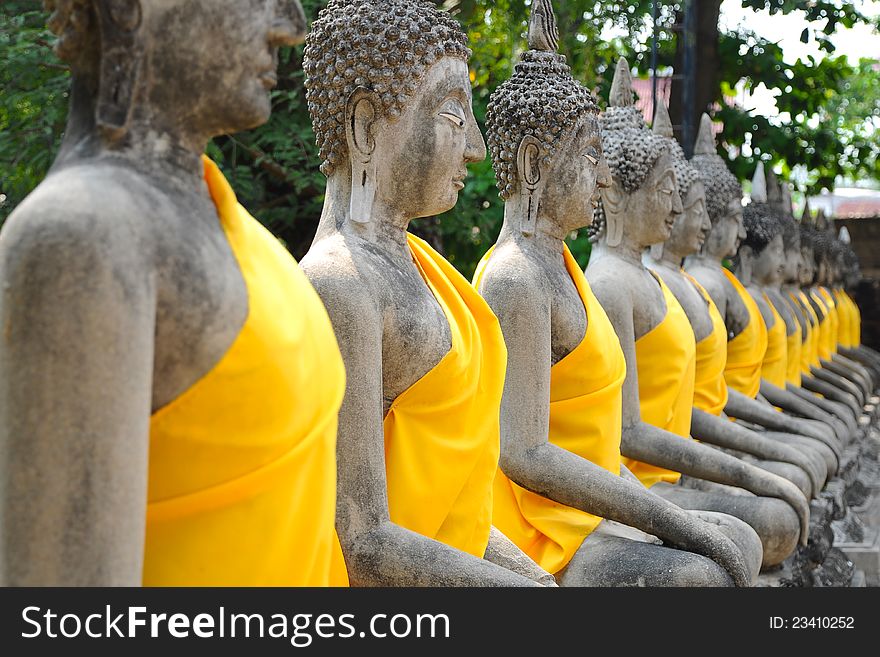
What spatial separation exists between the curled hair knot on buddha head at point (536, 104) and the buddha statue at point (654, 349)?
87cm

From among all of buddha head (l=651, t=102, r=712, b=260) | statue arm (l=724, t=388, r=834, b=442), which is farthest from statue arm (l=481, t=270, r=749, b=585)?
statue arm (l=724, t=388, r=834, b=442)

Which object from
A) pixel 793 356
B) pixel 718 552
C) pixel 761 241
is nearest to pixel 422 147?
pixel 718 552

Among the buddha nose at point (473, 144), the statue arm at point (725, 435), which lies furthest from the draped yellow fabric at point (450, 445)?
the statue arm at point (725, 435)

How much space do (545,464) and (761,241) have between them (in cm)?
580

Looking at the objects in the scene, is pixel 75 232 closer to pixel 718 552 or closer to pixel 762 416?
pixel 718 552

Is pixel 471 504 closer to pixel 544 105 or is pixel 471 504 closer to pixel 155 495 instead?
pixel 155 495

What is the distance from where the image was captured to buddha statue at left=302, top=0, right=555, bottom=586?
122 inches

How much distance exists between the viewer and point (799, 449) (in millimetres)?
7074

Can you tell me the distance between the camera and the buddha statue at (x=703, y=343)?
6.15 metres

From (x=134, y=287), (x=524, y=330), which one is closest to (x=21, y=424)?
(x=134, y=287)

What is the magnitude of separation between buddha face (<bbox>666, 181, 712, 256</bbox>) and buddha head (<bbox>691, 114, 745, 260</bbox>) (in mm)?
932

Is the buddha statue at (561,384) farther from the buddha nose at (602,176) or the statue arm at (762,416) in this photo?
the statue arm at (762,416)

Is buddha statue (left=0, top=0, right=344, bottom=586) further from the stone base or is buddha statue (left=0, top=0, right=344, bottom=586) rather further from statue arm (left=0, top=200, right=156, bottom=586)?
the stone base
